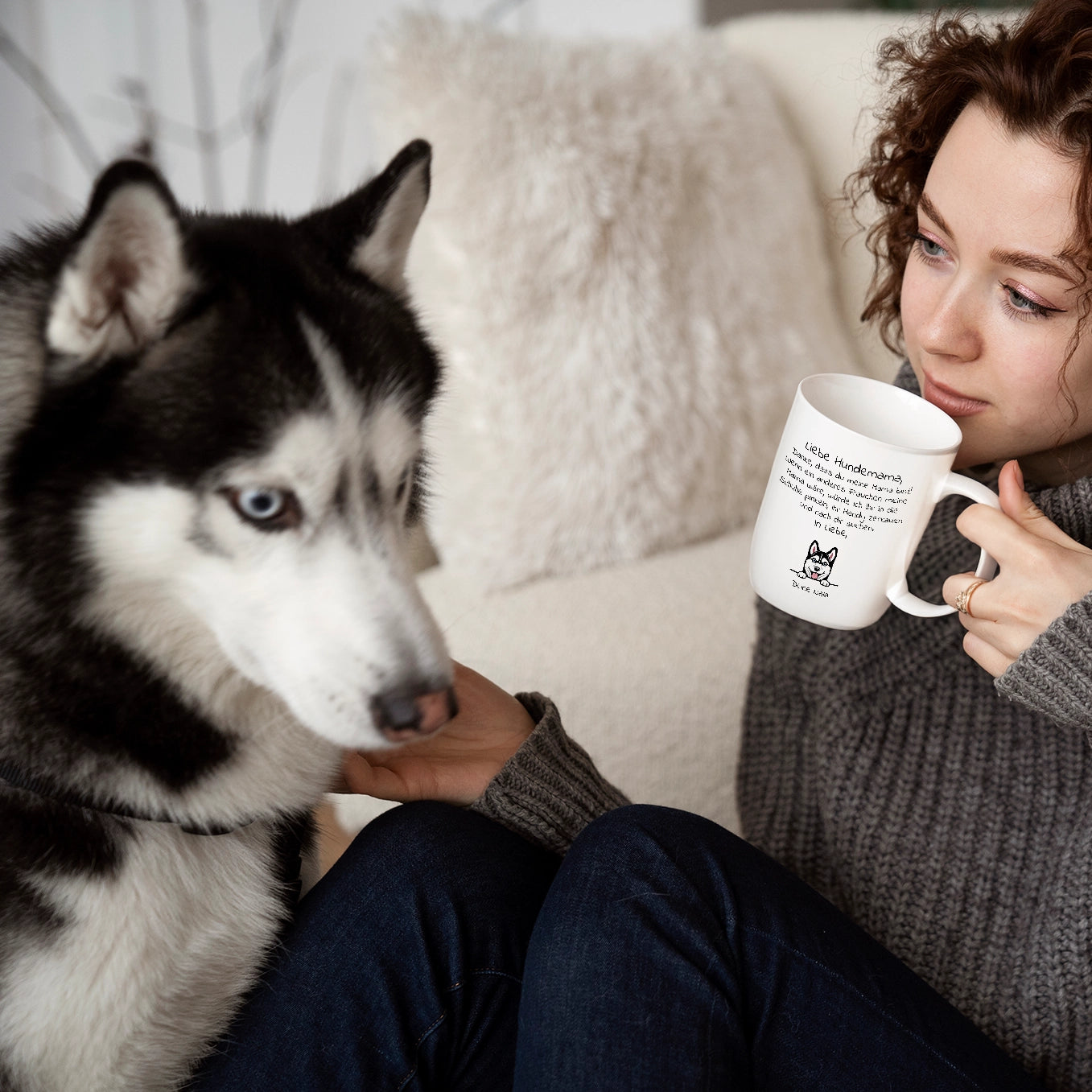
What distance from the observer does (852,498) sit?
69cm

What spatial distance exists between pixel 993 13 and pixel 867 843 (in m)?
1.12

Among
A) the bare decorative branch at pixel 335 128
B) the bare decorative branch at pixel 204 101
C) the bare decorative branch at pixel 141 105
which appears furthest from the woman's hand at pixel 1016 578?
the bare decorative branch at pixel 141 105

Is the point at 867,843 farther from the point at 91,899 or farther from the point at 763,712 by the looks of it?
the point at 91,899

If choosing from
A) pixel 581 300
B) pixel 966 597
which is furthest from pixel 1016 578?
pixel 581 300

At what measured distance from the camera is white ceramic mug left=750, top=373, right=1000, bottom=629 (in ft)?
2.23

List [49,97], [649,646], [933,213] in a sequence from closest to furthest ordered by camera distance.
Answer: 1. [933,213]
2. [649,646]
3. [49,97]

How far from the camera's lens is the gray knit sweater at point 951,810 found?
82cm

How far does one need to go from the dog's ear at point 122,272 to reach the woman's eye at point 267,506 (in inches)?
4.2

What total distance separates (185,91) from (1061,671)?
2569 millimetres

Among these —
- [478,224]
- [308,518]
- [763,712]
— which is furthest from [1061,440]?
[478,224]

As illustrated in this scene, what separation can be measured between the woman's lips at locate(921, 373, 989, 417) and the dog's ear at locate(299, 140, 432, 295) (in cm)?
42

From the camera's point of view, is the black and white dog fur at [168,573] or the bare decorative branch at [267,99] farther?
the bare decorative branch at [267,99]

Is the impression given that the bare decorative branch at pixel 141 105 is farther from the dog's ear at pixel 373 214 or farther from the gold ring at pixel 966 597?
the gold ring at pixel 966 597

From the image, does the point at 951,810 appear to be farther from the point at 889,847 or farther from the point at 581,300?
the point at 581,300
